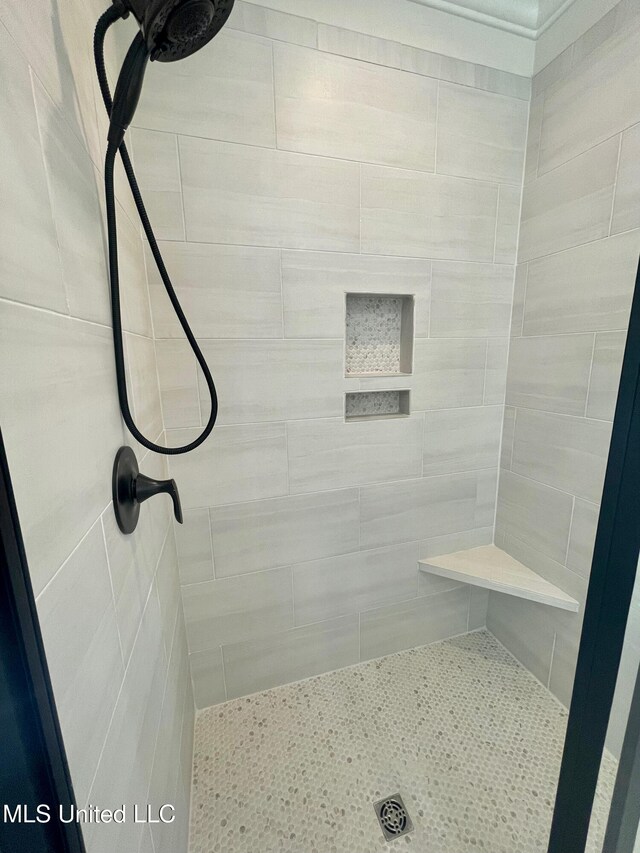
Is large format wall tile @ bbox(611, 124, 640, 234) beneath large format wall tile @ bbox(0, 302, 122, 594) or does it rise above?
above

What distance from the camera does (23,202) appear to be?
38 cm

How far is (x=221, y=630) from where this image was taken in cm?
126

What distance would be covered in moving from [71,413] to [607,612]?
841mm

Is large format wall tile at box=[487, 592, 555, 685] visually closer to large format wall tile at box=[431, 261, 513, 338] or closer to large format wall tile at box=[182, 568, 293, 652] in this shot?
large format wall tile at box=[182, 568, 293, 652]

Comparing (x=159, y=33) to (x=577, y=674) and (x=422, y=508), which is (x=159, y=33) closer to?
(x=577, y=674)

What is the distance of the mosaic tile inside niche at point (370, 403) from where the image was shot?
51.8 inches

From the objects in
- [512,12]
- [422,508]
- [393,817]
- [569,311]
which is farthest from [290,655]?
[512,12]

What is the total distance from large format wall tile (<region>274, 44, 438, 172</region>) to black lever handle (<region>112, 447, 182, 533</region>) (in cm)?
99

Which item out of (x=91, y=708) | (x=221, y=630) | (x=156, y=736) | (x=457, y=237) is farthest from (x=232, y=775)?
(x=457, y=237)

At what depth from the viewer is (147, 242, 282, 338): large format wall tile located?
100 cm

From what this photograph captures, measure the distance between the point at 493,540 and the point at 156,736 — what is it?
4.52 ft

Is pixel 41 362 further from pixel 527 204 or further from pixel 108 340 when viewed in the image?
pixel 527 204

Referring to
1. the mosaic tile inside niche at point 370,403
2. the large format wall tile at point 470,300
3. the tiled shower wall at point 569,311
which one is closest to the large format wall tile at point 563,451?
the tiled shower wall at point 569,311

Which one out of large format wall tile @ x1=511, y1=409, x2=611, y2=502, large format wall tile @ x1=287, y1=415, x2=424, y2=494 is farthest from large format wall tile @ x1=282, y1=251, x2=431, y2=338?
large format wall tile @ x1=511, y1=409, x2=611, y2=502
